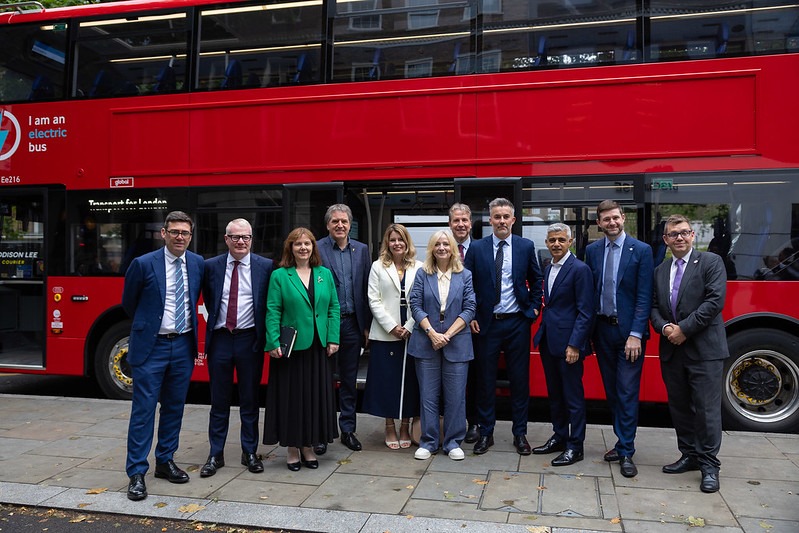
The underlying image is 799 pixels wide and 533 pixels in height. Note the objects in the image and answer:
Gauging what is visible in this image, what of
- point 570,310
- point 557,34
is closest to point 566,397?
point 570,310

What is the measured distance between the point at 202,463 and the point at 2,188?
495cm

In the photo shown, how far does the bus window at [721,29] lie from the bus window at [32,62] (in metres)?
6.65

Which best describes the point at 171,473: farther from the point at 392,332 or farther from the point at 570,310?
the point at 570,310

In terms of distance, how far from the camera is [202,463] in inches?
205

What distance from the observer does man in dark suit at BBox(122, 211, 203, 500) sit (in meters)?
4.52

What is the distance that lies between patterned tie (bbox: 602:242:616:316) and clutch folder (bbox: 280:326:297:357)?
2.39 meters

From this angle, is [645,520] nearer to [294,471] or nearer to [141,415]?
[294,471]

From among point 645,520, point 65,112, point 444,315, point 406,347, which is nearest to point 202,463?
point 406,347

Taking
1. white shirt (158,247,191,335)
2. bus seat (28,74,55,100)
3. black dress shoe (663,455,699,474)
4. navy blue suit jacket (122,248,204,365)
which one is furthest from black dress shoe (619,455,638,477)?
bus seat (28,74,55,100)

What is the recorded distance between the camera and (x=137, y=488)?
4391mm

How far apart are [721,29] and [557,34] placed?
4.93ft

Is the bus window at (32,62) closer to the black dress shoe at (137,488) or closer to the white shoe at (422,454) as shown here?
the black dress shoe at (137,488)

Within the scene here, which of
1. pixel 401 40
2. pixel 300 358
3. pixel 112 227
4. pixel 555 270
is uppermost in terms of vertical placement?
pixel 401 40

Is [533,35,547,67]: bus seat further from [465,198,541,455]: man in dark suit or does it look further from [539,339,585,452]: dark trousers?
[539,339,585,452]: dark trousers
